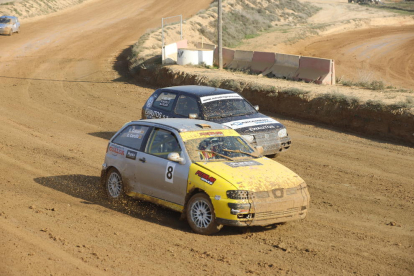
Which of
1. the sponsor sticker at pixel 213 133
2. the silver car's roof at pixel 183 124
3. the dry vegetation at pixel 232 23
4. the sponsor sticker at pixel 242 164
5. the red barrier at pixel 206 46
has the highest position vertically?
the dry vegetation at pixel 232 23

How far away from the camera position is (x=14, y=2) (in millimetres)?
50906

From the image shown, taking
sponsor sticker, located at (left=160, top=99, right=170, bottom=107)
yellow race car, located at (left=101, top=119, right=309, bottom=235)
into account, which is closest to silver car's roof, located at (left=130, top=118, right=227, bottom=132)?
yellow race car, located at (left=101, top=119, right=309, bottom=235)

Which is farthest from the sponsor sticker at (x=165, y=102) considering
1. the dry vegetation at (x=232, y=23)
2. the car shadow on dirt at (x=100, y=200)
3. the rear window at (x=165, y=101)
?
the dry vegetation at (x=232, y=23)

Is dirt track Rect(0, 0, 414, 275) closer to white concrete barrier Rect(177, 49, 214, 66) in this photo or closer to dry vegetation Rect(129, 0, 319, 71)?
white concrete barrier Rect(177, 49, 214, 66)

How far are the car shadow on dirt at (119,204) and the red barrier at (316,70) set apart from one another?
41.9ft

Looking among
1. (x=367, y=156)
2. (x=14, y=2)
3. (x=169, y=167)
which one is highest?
(x=14, y=2)

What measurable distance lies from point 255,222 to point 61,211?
3291 millimetres

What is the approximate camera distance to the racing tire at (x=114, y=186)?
32.0 feet

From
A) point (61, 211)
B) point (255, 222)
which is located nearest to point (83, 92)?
point (61, 211)

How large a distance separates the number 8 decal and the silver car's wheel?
122cm

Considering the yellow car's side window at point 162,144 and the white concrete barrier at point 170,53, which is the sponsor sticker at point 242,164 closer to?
the yellow car's side window at point 162,144

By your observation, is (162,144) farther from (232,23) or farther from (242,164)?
(232,23)

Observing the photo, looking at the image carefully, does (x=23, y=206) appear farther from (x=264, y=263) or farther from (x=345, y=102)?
(x=345, y=102)

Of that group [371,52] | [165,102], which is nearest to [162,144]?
[165,102]
